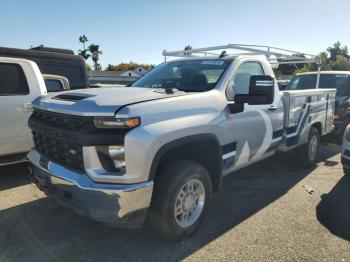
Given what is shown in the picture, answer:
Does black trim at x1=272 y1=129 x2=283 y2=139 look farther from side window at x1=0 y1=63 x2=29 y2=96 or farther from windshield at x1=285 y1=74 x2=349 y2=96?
windshield at x1=285 y1=74 x2=349 y2=96

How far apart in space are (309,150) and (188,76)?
3.22 metres

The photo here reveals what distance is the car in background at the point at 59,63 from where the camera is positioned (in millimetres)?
8000

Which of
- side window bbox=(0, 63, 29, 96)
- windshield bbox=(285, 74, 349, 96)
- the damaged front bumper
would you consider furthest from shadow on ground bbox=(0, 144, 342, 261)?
windshield bbox=(285, 74, 349, 96)

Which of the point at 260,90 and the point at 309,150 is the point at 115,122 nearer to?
the point at 260,90

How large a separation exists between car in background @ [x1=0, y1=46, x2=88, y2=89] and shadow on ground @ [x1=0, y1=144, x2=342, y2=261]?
4470 mm

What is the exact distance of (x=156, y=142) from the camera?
121 inches

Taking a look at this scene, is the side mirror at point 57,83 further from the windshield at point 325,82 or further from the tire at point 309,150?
the windshield at point 325,82

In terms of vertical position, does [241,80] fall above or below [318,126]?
above

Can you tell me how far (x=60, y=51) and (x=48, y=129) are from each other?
6.51 metres

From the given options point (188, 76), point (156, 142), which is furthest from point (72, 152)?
point (188, 76)

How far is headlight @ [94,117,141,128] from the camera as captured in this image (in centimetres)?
295

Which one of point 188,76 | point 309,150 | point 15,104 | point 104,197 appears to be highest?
point 188,76

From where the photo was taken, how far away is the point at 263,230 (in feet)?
12.9

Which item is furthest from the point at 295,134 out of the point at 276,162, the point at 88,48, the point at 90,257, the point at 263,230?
the point at 88,48
